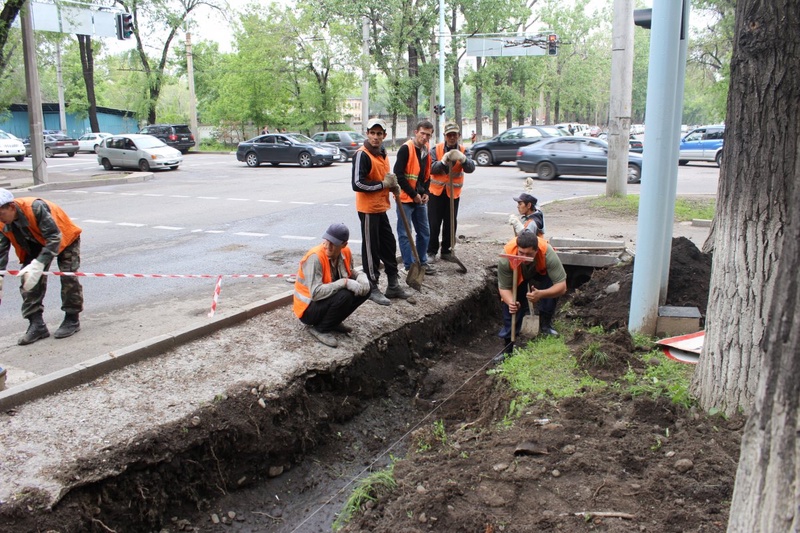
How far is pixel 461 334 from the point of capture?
7.89 m

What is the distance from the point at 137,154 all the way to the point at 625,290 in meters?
22.1

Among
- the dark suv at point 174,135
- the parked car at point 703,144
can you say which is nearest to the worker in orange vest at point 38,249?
the parked car at point 703,144

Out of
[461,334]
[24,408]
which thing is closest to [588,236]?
[461,334]

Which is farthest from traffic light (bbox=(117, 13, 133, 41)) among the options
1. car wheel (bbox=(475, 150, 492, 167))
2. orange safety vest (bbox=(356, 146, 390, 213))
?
orange safety vest (bbox=(356, 146, 390, 213))

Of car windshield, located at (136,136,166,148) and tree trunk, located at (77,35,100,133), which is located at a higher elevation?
tree trunk, located at (77,35,100,133)

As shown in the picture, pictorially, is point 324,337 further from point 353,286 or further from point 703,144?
point 703,144

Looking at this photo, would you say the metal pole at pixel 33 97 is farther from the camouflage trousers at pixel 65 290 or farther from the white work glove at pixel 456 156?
the white work glove at pixel 456 156

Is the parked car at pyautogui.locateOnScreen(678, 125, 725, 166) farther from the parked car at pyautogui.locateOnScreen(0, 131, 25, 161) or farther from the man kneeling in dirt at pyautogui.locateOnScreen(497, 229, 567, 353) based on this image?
the parked car at pyautogui.locateOnScreen(0, 131, 25, 161)

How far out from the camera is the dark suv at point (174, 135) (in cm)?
3822

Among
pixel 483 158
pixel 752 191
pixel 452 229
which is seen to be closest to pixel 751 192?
pixel 752 191

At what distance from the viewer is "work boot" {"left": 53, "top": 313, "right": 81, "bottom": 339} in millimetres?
6398

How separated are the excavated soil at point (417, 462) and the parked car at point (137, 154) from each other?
837 inches

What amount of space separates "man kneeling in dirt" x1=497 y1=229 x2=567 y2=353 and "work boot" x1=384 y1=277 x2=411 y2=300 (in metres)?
1.26

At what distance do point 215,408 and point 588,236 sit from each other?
313 inches
